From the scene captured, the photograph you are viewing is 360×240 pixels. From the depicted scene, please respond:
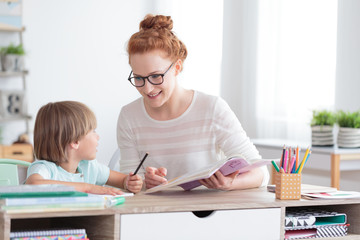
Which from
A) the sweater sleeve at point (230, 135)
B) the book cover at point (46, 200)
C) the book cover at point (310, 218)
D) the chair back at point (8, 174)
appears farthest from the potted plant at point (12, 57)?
the book cover at point (46, 200)

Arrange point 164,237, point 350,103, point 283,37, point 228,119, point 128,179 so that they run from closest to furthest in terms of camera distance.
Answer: point 164,237 < point 128,179 < point 228,119 < point 350,103 < point 283,37

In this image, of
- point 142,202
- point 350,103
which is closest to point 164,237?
point 142,202

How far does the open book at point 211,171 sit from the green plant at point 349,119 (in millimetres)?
1907

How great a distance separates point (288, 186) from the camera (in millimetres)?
1608

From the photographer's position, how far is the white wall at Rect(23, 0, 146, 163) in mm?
5203

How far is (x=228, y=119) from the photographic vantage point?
6.88 feet

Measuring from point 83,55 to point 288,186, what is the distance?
159 inches

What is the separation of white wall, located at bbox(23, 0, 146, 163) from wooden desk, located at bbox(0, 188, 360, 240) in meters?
3.72

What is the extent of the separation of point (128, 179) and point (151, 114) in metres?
0.51

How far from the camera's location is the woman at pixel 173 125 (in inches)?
78.8

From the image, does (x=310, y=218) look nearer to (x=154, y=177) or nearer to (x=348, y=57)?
(x=154, y=177)

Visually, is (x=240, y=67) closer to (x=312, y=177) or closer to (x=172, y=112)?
(x=312, y=177)

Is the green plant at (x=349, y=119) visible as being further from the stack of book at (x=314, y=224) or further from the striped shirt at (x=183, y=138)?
the stack of book at (x=314, y=224)

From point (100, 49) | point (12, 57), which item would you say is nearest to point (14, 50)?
point (12, 57)
